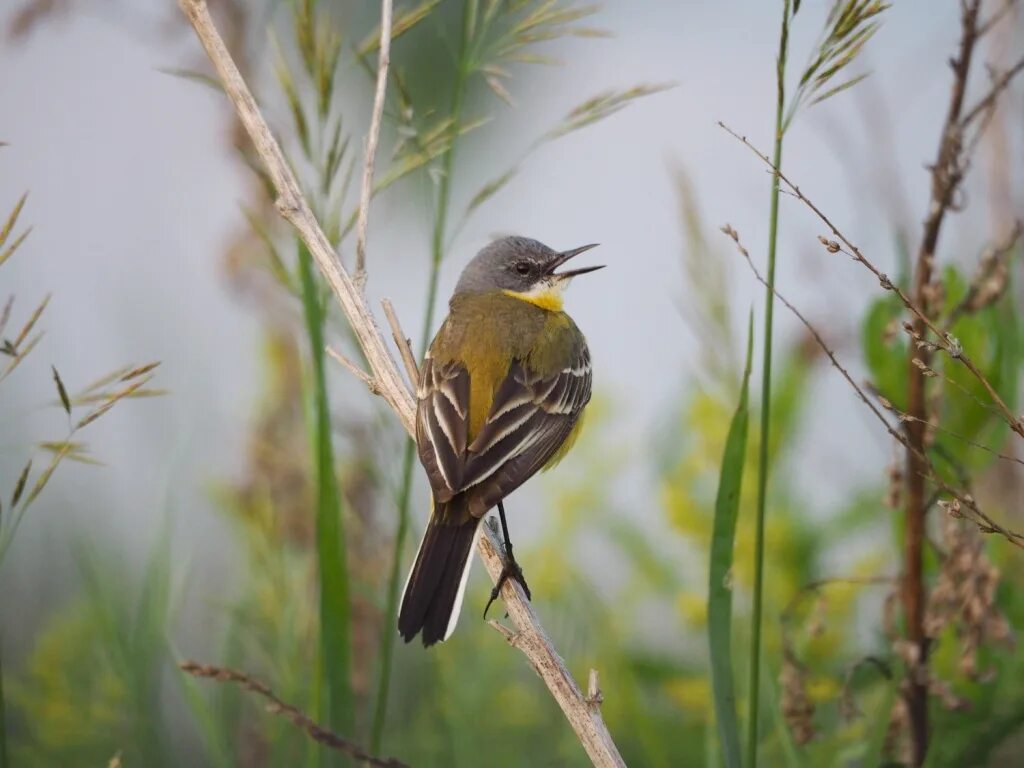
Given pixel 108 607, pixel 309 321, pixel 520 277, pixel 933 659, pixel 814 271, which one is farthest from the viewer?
pixel 814 271

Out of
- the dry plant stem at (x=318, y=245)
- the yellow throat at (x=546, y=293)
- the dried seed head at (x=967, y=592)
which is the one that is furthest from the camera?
the yellow throat at (x=546, y=293)

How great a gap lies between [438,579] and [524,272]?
6.21 ft

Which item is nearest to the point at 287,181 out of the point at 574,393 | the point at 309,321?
the point at 309,321

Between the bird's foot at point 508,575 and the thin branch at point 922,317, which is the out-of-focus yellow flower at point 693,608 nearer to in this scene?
the bird's foot at point 508,575

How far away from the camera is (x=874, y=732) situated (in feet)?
8.70

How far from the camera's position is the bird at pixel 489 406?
2.49 meters

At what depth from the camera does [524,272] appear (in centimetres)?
416

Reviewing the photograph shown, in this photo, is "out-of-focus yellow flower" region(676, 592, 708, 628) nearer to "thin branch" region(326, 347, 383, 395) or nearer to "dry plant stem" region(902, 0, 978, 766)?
"dry plant stem" region(902, 0, 978, 766)

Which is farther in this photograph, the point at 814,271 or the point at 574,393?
the point at 814,271

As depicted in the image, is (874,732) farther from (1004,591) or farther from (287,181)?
(287,181)

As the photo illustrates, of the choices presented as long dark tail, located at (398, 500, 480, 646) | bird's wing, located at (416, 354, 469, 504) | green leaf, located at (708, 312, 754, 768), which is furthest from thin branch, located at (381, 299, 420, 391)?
green leaf, located at (708, 312, 754, 768)

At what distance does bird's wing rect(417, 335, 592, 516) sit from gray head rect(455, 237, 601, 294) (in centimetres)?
71

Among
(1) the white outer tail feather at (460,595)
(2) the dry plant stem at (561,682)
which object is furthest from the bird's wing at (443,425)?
(2) the dry plant stem at (561,682)

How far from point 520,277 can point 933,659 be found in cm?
180
